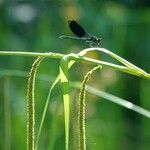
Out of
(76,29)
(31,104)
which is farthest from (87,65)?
(31,104)

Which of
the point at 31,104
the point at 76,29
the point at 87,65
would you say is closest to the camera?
the point at 31,104

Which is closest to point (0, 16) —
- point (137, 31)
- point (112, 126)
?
point (137, 31)

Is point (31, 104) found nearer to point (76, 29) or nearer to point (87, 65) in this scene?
point (76, 29)

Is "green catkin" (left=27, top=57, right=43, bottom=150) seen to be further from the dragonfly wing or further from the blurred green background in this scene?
the blurred green background

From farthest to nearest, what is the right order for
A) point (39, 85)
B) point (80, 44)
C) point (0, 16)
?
point (0, 16) → point (80, 44) → point (39, 85)

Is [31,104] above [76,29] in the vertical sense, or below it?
below

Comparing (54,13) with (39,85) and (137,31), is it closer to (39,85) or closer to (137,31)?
(137,31)

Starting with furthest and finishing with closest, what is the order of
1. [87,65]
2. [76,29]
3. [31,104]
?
[87,65] → [76,29] → [31,104]

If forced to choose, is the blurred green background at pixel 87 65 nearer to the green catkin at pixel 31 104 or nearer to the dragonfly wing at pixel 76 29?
the dragonfly wing at pixel 76 29
